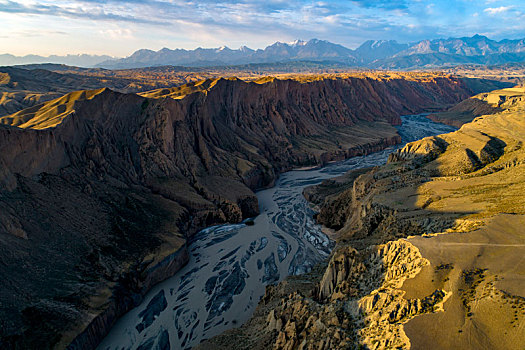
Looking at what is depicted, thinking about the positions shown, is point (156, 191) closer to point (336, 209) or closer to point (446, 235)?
point (336, 209)

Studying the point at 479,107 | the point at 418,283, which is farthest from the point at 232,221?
the point at 479,107

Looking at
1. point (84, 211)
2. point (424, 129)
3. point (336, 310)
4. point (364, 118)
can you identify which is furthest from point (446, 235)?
point (424, 129)

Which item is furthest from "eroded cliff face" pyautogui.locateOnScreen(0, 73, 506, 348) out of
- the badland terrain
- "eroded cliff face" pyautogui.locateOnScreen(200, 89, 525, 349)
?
"eroded cliff face" pyautogui.locateOnScreen(200, 89, 525, 349)

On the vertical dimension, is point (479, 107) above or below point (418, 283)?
below

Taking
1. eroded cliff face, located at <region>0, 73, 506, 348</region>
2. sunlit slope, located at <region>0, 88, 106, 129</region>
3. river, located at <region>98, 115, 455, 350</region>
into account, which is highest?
sunlit slope, located at <region>0, 88, 106, 129</region>

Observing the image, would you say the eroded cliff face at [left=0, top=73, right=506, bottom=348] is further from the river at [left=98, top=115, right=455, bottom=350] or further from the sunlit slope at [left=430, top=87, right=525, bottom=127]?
the sunlit slope at [left=430, top=87, right=525, bottom=127]

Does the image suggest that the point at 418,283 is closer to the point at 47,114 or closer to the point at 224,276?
the point at 224,276
